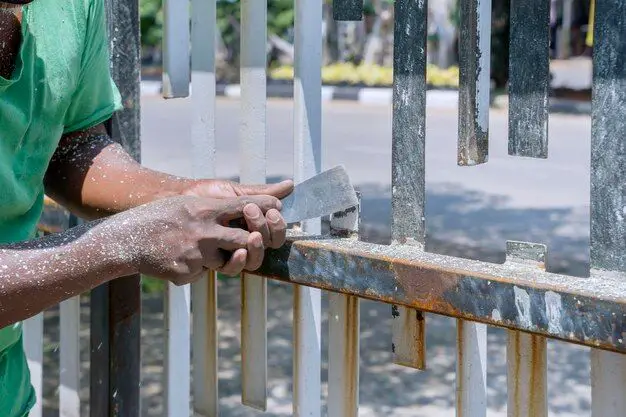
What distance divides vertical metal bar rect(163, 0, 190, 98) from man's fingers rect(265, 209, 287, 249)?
634 millimetres

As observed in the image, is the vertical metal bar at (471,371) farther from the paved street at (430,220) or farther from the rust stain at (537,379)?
the paved street at (430,220)

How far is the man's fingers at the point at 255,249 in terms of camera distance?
1.88m

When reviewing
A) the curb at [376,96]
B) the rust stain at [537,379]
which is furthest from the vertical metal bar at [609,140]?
the curb at [376,96]

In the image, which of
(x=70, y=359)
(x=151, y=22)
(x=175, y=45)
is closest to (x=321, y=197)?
(x=175, y=45)

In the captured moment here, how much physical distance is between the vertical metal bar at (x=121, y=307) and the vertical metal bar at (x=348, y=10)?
59 centimetres

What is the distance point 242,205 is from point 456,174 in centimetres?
952

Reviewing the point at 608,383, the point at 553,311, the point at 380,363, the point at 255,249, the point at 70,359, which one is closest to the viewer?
the point at 553,311

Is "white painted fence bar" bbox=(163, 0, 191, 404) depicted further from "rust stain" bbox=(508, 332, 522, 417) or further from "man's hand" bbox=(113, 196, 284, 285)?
"rust stain" bbox=(508, 332, 522, 417)

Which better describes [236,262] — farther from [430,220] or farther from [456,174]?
[456,174]

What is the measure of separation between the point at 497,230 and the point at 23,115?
706 cm

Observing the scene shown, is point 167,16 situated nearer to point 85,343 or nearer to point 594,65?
point 594,65

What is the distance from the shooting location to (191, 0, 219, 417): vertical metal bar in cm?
243

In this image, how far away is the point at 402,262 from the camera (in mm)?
1839

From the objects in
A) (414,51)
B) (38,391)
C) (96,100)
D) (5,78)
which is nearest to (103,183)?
(96,100)
